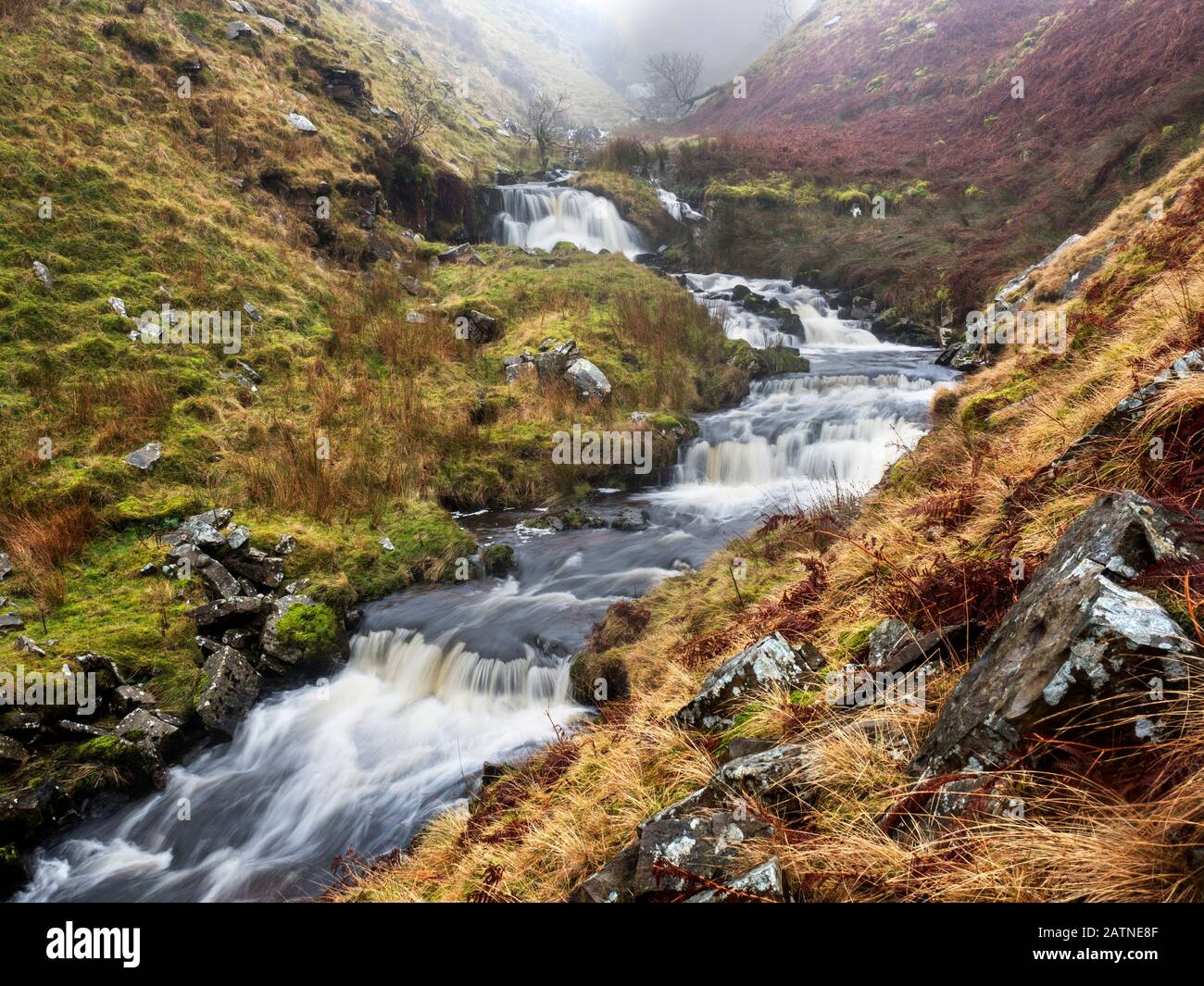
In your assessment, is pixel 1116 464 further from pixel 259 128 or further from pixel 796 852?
pixel 259 128

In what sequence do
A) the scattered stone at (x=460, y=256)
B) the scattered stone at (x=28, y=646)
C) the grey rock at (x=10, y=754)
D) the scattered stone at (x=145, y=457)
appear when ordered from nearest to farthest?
the grey rock at (x=10, y=754) → the scattered stone at (x=28, y=646) → the scattered stone at (x=145, y=457) → the scattered stone at (x=460, y=256)

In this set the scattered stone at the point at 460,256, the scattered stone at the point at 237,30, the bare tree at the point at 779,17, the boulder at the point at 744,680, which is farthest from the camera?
the bare tree at the point at 779,17

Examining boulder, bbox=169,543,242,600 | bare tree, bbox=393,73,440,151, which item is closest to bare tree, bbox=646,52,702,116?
bare tree, bbox=393,73,440,151

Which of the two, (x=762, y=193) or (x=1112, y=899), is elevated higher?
(x=762, y=193)

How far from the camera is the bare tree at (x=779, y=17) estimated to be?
7888cm

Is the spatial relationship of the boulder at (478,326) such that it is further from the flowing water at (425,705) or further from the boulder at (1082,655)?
the boulder at (1082,655)

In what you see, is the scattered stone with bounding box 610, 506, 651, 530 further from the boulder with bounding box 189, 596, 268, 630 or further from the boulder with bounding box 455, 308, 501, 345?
the boulder with bounding box 455, 308, 501, 345

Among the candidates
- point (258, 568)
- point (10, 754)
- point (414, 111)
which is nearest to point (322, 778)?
point (10, 754)

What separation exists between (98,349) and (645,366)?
10.2m

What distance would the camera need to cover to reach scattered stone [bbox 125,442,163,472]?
8.88 m

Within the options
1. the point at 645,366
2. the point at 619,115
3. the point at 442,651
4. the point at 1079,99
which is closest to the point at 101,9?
the point at 645,366

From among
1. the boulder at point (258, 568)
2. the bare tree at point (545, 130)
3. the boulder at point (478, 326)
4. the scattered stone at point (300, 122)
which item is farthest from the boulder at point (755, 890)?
the bare tree at point (545, 130)

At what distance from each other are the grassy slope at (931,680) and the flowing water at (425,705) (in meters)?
1.20
